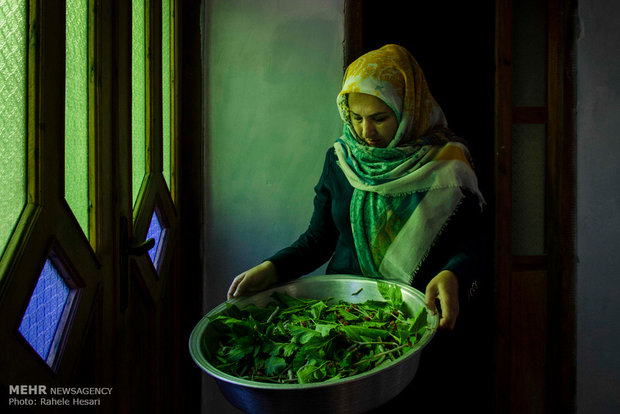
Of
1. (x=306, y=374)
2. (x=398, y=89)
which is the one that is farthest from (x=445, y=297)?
(x=398, y=89)

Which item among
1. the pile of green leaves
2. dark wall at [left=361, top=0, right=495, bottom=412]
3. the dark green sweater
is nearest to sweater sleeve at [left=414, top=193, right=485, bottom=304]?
the dark green sweater

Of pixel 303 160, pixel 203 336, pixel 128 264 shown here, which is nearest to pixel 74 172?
pixel 128 264

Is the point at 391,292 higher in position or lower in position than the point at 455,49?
lower

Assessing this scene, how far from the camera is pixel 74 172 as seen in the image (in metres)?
1.00

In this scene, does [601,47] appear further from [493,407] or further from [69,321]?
[69,321]

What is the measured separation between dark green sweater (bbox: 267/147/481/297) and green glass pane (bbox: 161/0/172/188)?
594 mm

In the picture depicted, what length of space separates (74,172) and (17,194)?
9.1 inches

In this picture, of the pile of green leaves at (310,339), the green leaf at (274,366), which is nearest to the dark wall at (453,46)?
the pile of green leaves at (310,339)

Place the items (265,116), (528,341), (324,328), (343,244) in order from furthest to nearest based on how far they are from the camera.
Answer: (528,341) < (265,116) < (343,244) < (324,328)

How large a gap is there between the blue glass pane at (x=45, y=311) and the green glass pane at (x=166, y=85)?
0.83 meters

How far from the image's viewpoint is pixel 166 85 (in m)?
1.72

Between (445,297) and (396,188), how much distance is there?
0.43 m

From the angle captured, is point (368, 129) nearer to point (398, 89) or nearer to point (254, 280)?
point (398, 89)

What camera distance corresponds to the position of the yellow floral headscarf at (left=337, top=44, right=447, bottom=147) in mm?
1376
